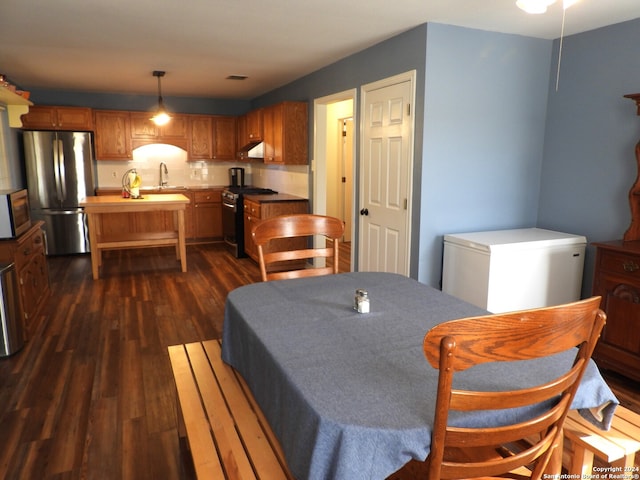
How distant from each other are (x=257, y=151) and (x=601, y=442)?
576 cm

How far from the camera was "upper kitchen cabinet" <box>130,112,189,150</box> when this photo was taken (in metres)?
7.15

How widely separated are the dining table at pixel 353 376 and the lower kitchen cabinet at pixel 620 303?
1.65 metres

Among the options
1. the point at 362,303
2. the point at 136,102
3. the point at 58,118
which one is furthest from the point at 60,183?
the point at 362,303

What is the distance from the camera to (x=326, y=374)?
50.9 inches

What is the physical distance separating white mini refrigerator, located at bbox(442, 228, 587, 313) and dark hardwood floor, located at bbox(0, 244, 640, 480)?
782 millimetres

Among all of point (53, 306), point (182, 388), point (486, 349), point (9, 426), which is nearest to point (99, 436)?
point (9, 426)

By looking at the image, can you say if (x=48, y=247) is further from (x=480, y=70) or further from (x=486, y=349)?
(x=486, y=349)

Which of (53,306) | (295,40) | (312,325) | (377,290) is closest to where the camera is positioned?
(312,325)

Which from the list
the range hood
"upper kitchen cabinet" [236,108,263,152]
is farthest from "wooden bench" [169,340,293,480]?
"upper kitchen cabinet" [236,108,263,152]

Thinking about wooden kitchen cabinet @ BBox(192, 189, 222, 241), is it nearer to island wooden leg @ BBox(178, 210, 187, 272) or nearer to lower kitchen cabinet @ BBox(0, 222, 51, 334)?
island wooden leg @ BBox(178, 210, 187, 272)

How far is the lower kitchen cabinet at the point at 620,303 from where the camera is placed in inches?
112

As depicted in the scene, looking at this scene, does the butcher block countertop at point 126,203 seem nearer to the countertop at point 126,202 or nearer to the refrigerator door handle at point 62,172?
the countertop at point 126,202

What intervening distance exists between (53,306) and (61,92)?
156 inches

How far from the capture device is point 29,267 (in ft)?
12.6
